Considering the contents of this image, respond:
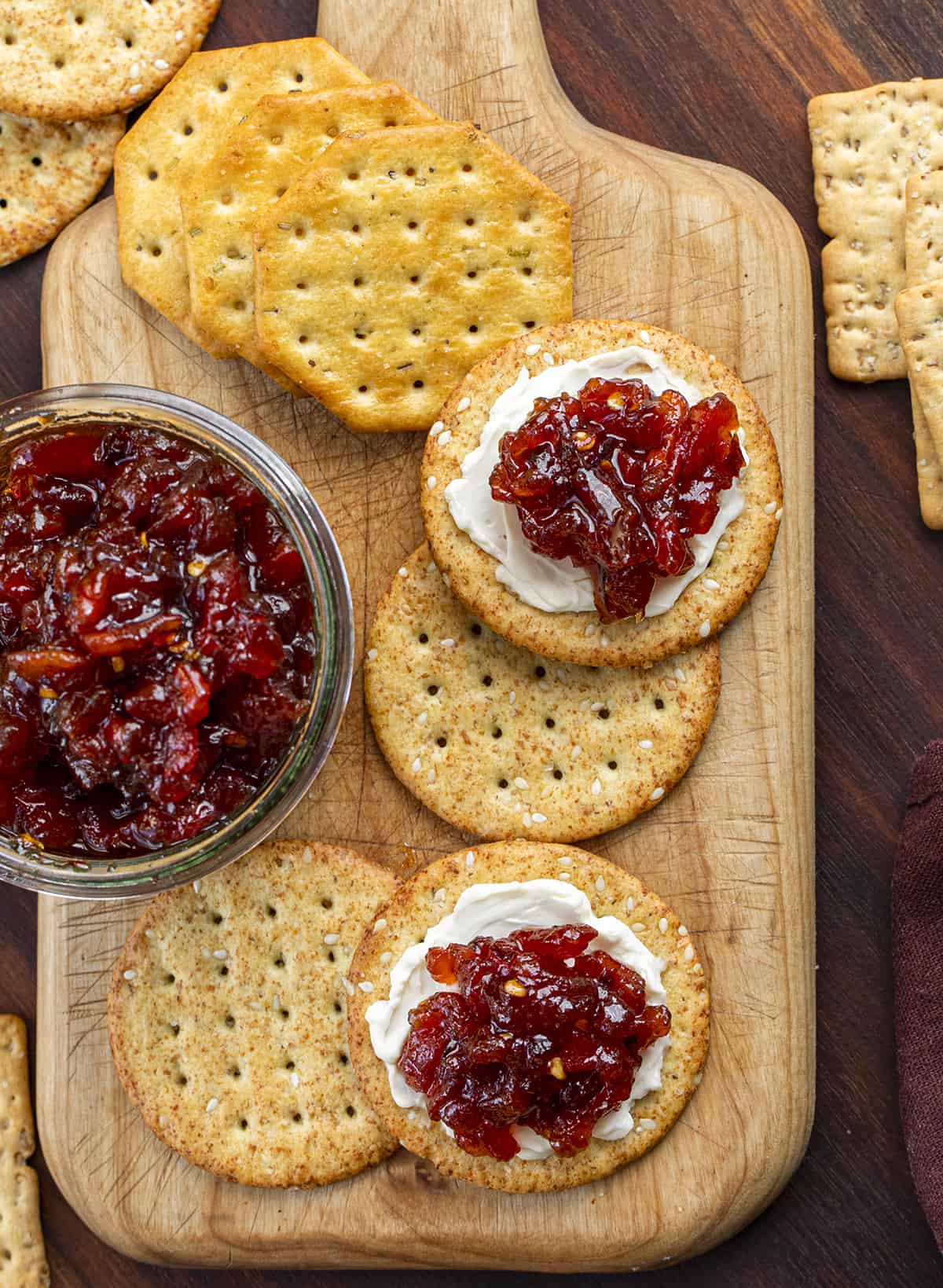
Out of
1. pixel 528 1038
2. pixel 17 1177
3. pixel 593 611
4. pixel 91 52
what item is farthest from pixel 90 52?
pixel 17 1177

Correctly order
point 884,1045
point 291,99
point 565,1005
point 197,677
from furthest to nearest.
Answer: point 884,1045, point 291,99, point 565,1005, point 197,677

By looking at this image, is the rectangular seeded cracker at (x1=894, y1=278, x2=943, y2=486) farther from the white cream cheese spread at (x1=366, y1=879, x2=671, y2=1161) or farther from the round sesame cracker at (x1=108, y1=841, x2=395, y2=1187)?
the round sesame cracker at (x1=108, y1=841, x2=395, y2=1187)

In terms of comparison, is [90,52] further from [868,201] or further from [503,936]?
[503,936]

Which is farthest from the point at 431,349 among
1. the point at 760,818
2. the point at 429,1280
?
the point at 429,1280

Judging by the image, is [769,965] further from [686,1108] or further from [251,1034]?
[251,1034]

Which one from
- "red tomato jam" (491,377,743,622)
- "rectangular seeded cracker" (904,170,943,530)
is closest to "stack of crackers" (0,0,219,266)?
"red tomato jam" (491,377,743,622)

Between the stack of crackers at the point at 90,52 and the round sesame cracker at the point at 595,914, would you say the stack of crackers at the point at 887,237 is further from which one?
the stack of crackers at the point at 90,52
